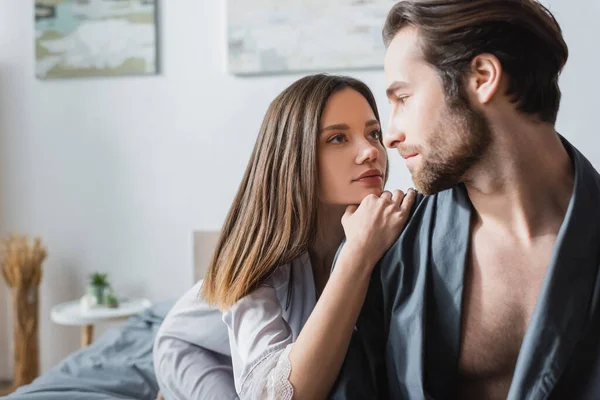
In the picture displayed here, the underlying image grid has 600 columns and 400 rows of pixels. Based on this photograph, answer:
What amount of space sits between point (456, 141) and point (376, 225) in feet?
0.77

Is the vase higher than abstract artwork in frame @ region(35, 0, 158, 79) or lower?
lower

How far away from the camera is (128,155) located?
325 centimetres

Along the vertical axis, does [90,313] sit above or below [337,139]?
below

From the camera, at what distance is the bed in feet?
6.60

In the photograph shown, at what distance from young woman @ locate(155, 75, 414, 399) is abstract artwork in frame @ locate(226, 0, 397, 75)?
1.35m

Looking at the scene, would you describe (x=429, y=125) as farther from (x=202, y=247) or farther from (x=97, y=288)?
(x=97, y=288)

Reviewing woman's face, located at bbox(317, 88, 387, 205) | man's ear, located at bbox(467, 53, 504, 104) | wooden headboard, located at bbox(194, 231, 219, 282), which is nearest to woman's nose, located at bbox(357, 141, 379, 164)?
woman's face, located at bbox(317, 88, 387, 205)

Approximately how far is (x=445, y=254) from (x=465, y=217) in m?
0.07

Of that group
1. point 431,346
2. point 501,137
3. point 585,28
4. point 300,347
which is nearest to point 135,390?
point 300,347

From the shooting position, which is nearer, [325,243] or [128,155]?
[325,243]

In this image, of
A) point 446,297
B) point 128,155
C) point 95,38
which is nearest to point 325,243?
point 446,297

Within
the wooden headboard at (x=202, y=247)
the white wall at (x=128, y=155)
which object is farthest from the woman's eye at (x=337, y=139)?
the wooden headboard at (x=202, y=247)

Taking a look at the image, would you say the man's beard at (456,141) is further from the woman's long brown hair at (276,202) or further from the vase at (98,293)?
the vase at (98,293)

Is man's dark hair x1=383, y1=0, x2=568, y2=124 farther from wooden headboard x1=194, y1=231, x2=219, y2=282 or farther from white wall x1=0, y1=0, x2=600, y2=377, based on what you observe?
wooden headboard x1=194, y1=231, x2=219, y2=282
